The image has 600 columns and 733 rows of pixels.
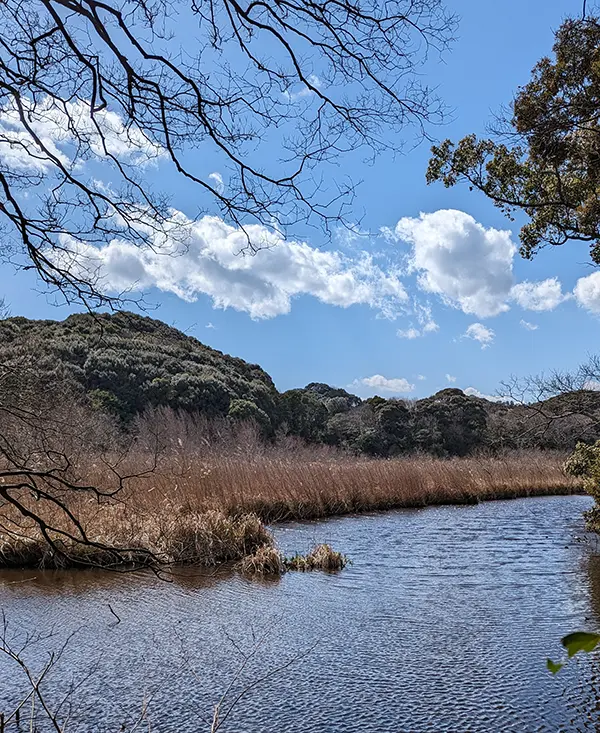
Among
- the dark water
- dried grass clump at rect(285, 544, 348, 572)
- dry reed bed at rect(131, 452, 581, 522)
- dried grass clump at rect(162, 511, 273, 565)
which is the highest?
dry reed bed at rect(131, 452, 581, 522)

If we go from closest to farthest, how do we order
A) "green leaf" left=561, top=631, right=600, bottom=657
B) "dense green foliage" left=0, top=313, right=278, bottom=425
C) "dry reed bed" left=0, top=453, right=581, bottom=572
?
"green leaf" left=561, top=631, right=600, bottom=657, "dry reed bed" left=0, top=453, right=581, bottom=572, "dense green foliage" left=0, top=313, right=278, bottom=425

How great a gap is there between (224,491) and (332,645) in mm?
6772

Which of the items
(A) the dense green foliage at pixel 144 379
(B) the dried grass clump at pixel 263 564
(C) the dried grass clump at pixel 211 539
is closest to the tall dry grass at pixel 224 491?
(C) the dried grass clump at pixel 211 539

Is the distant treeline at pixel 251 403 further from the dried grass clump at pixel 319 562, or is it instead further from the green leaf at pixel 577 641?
the green leaf at pixel 577 641

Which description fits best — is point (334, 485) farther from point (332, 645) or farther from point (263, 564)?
point (332, 645)

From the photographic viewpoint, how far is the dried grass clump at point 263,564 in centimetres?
858

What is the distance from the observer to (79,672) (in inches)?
195

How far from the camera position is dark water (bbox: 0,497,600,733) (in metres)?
4.28

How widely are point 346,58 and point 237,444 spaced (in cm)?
1510

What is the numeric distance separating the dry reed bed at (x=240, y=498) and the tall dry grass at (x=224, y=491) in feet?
0.07

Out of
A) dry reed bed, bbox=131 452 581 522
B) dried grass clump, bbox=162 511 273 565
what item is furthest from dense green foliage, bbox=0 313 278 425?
dried grass clump, bbox=162 511 273 565

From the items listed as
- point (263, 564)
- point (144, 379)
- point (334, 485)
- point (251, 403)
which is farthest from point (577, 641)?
point (251, 403)

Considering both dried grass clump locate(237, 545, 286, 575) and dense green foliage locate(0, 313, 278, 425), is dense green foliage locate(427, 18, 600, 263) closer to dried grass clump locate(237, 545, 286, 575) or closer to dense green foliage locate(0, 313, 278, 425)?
dried grass clump locate(237, 545, 286, 575)

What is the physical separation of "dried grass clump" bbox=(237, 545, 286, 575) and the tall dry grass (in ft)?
1.83
